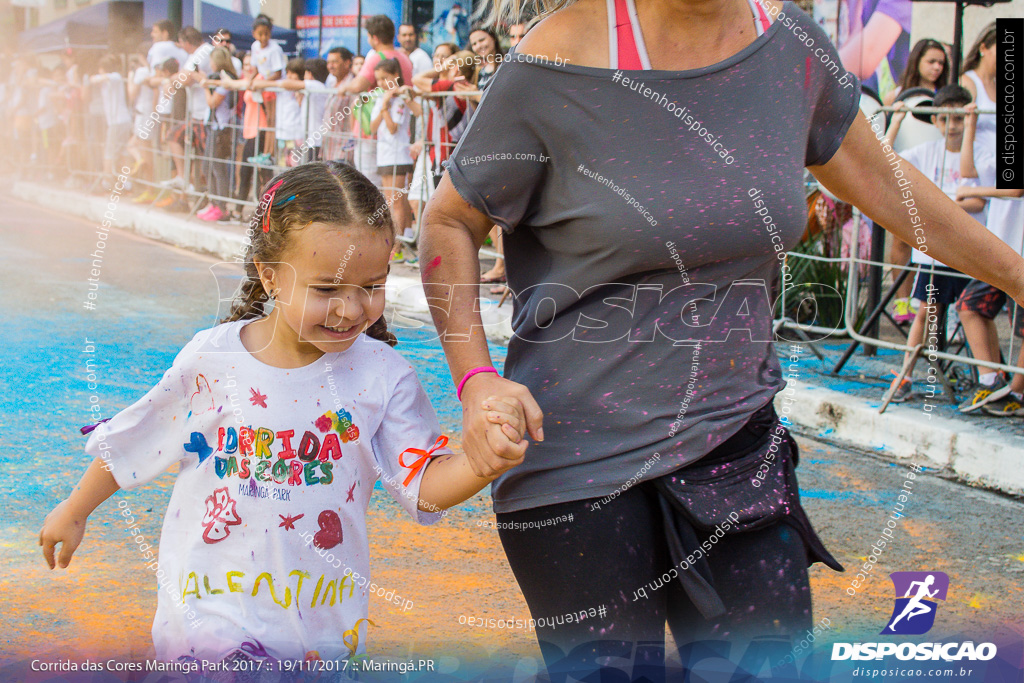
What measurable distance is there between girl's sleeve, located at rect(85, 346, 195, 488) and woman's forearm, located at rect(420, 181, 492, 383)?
1.77ft

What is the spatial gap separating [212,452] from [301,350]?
0.24m

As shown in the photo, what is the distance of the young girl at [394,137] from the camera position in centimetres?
880

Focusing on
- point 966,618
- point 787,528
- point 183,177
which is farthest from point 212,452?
point 183,177

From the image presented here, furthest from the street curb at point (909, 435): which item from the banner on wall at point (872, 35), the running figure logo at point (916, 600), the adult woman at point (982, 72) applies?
the banner on wall at point (872, 35)

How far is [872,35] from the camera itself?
9773 millimetres

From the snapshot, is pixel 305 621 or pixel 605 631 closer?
pixel 605 631

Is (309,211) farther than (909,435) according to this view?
No

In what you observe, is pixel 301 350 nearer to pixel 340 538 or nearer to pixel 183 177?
pixel 340 538

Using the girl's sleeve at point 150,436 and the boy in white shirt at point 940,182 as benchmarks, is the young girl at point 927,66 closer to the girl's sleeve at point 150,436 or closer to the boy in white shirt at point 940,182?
the boy in white shirt at point 940,182

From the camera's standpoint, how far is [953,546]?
3756 mm

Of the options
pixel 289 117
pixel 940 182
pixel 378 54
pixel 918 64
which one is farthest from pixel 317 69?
pixel 940 182

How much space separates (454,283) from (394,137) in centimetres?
745

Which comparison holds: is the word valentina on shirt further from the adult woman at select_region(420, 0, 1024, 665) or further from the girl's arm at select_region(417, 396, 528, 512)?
the adult woman at select_region(420, 0, 1024, 665)

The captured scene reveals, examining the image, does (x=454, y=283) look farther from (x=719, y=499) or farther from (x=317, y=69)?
(x=317, y=69)
